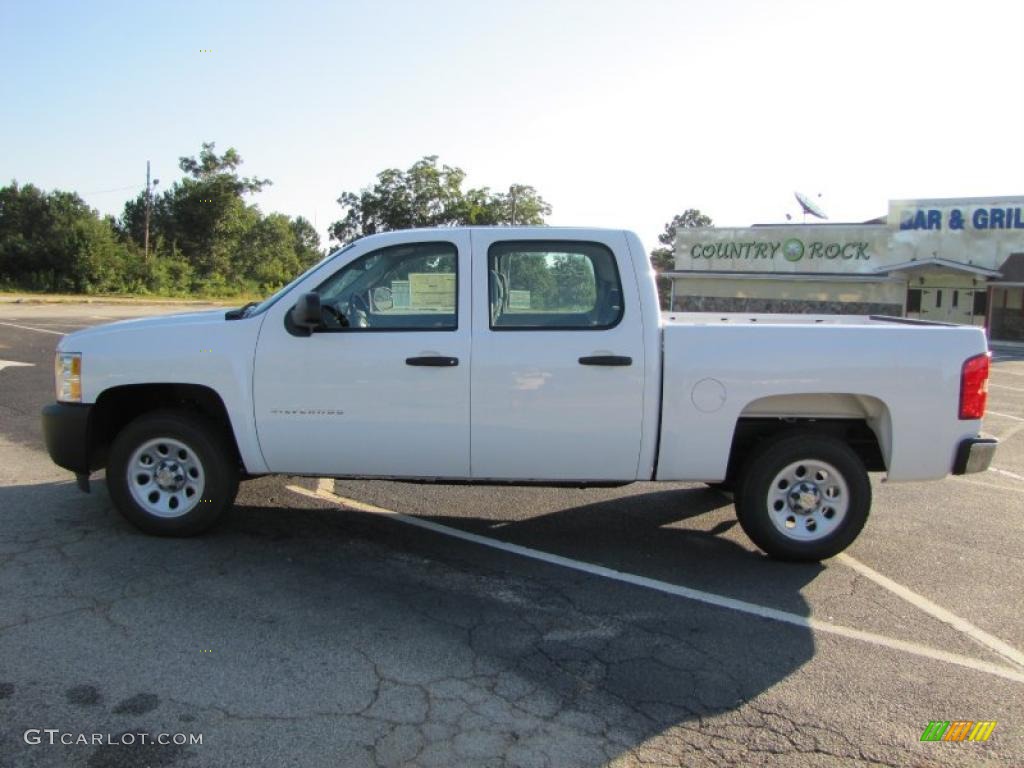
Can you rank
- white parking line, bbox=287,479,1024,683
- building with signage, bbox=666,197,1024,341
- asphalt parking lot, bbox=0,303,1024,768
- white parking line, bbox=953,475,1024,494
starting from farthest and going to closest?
building with signage, bbox=666,197,1024,341, white parking line, bbox=953,475,1024,494, white parking line, bbox=287,479,1024,683, asphalt parking lot, bbox=0,303,1024,768

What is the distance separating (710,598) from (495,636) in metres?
1.34

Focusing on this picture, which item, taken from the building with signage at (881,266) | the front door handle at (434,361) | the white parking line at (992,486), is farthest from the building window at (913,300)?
the front door handle at (434,361)

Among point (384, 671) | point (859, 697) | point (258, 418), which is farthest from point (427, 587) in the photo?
point (859, 697)

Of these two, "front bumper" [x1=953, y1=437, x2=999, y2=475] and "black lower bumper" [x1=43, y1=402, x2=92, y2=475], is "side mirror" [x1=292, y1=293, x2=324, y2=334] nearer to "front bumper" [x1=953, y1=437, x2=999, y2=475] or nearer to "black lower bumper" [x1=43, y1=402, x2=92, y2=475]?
"black lower bumper" [x1=43, y1=402, x2=92, y2=475]

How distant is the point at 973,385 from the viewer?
193 inches

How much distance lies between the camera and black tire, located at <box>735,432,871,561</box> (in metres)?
5.08

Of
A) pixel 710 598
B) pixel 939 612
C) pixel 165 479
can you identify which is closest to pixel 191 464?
pixel 165 479

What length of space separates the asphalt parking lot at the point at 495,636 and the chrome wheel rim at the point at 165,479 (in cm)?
27

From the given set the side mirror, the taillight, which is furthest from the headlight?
the taillight

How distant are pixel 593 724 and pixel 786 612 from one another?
5.48 ft

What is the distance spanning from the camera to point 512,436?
16.4ft

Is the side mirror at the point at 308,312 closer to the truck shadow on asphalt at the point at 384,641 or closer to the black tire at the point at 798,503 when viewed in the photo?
the truck shadow on asphalt at the point at 384,641

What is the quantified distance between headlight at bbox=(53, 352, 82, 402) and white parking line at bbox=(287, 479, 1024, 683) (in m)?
1.99

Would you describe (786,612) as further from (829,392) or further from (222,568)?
(222,568)
